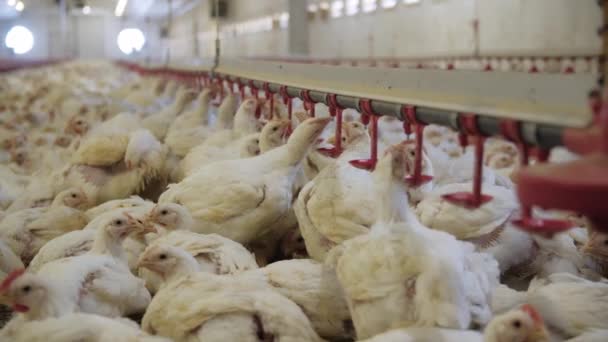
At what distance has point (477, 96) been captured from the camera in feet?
7.21

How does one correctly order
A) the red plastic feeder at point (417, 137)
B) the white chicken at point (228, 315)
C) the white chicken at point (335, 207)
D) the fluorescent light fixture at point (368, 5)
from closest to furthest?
the red plastic feeder at point (417, 137)
the white chicken at point (228, 315)
the white chicken at point (335, 207)
the fluorescent light fixture at point (368, 5)

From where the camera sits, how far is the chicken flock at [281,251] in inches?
102

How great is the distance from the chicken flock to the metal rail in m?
0.24

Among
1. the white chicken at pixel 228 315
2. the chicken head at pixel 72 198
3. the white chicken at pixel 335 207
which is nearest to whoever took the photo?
the white chicken at pixel 228 315

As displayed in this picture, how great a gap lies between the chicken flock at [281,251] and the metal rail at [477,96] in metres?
0.24

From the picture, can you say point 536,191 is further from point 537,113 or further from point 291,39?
point 291,39

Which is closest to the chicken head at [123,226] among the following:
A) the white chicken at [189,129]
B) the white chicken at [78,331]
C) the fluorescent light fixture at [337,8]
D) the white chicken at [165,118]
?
the white chicken at [78,331]

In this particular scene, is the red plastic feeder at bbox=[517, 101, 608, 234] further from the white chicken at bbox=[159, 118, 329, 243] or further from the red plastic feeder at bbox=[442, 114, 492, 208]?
the white chicken at bbox=[159, 118, 329, 243]

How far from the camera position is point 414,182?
268cm

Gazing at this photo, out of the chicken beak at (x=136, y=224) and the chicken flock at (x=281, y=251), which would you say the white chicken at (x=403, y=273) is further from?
the chicken beak at (x=136, y=224)

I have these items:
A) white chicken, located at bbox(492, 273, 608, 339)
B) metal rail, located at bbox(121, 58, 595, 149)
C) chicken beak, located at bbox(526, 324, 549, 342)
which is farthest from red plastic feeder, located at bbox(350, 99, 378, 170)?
chicken beak, located at bbox(526, 324, 549, 342)

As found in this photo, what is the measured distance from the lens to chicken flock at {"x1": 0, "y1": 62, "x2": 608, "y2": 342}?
8.52 ft

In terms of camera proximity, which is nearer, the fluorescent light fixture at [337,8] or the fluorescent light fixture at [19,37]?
the fluorescent light fixture at [337,8]

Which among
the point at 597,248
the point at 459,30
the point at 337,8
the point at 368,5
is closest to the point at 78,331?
the point at 597,248
